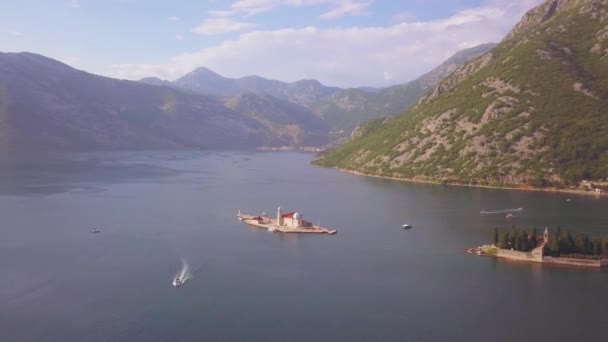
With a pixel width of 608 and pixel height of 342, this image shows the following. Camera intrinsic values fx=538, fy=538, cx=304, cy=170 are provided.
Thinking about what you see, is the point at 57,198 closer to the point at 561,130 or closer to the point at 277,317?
the point at 277,317

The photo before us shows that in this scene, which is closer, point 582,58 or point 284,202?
point 284,202

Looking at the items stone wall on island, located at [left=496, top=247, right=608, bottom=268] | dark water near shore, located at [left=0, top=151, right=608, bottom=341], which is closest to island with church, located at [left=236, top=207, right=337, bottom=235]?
dark water near shore, located at [left=0, top=151, right=608, bottom=341]

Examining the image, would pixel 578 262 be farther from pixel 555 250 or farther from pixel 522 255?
pixel 522 255

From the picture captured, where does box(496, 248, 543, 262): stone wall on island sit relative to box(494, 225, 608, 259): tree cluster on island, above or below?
below

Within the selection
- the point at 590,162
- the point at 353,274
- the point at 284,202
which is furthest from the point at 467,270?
the point at 590,162

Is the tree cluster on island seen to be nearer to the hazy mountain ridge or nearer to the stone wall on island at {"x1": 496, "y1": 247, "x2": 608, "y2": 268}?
the stone wall on island at {"x1": 496, "y1": 247, "x2": 608, "y2": 268}

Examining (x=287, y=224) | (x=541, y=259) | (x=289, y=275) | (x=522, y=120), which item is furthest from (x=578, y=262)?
(x=522, y=120)
